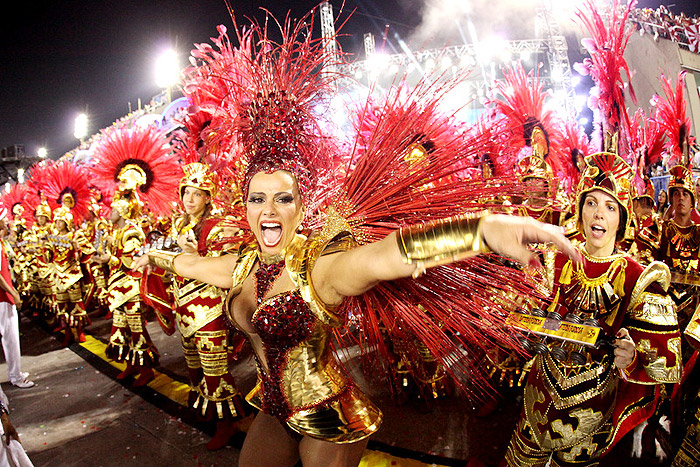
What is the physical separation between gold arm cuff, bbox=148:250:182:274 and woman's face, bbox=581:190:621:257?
250 cm

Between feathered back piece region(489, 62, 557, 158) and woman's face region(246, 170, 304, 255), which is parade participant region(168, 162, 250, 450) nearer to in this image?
woman's face region(246, 170, 304, 255)

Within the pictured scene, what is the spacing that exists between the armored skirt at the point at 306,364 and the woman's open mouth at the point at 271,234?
0.07 m

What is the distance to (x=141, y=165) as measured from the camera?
5039mm

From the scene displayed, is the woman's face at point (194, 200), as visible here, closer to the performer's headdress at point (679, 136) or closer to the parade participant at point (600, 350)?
the parade participant at point (600, 350)

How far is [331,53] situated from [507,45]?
74.7 ft

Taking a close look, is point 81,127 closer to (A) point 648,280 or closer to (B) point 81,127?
(B) point 81,127

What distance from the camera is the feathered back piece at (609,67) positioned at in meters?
2.93

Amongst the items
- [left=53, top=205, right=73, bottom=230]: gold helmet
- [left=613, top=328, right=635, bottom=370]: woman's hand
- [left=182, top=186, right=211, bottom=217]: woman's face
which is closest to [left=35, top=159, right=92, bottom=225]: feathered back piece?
[left=53, top=205, right=73, bottom=230]: gold helmet

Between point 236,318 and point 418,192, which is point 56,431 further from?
point 418,192

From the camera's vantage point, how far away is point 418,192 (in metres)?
1.79

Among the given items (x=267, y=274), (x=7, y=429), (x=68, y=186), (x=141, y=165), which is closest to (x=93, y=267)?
(x=68, y=186)

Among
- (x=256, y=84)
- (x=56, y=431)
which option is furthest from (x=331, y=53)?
(x=56, y=431)

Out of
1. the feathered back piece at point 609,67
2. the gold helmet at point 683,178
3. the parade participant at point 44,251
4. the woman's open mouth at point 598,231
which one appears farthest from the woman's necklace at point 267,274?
the parade participant at point 44,251

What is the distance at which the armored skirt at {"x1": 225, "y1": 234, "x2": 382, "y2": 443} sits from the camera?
1.68 meters
